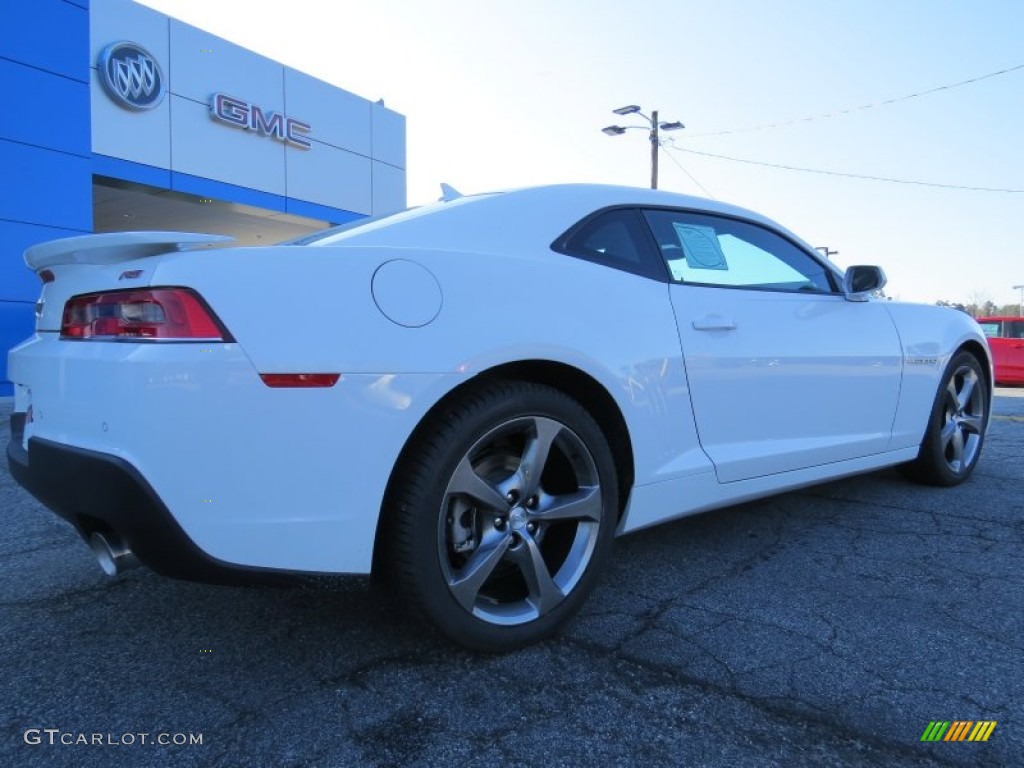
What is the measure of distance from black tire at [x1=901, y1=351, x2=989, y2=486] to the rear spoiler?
3.81 meters

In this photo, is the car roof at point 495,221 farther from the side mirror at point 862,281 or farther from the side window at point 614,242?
the side mirror at point 862,281

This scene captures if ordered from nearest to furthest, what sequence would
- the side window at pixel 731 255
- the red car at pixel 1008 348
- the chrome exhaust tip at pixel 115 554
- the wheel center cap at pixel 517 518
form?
1. the chrome exhaust tip at pixel 115 554
2. the wheel center cap at pixel 517 518
3. the side window at pixel 731 255
4. the red car at pixel 1008 348

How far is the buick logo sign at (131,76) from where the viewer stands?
39.7 ft

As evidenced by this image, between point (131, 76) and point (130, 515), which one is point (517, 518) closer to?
point (130, 515)

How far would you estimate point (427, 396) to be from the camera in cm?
193

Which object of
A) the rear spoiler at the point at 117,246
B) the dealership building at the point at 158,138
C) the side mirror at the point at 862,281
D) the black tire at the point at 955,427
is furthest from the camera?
the dealership building at the point at 158,138

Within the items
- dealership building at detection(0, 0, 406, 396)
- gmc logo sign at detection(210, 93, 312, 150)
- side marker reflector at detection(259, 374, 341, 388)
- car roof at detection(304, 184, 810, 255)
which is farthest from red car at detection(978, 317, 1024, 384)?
side marker reflector at detection(259, 374, 341, 388)

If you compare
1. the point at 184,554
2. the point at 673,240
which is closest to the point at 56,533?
the point at 184,554

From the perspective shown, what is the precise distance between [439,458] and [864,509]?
2.87m

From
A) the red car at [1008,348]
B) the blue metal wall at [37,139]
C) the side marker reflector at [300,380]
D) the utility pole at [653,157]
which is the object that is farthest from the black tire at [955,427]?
the utility pole at [653,157]

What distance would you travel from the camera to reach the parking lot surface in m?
1.71

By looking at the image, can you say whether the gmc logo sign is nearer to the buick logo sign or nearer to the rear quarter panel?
the buick logo sign

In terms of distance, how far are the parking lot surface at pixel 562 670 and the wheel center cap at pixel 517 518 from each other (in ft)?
1.24

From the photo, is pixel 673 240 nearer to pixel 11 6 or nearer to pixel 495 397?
pixel 495 397
